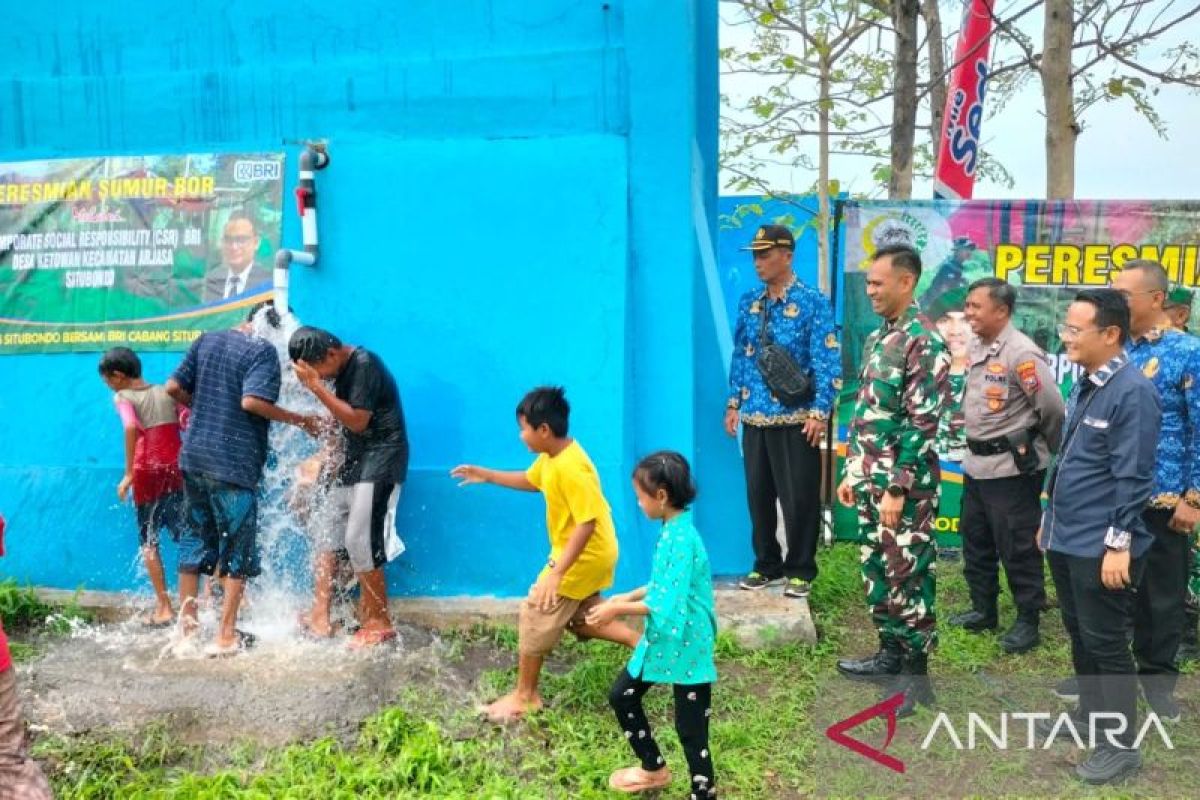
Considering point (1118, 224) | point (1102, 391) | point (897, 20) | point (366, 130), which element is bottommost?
point (1102, 391)

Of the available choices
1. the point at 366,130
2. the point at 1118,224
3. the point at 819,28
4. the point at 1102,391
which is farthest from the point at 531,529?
the point at 819,28

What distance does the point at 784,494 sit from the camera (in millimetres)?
5297

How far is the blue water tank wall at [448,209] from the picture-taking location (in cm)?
505

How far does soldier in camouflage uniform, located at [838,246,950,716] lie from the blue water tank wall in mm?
1192

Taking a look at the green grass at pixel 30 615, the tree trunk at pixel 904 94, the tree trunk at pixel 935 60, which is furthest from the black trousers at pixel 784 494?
the tree trunk at pixel 935 60

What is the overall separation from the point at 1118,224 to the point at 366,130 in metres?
4.57

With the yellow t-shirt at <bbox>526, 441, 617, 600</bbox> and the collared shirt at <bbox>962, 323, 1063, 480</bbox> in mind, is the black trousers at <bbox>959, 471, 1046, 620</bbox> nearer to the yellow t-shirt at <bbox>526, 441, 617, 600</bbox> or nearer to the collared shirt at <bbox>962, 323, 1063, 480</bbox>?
the collared shirt at <bbox>962, 323, 1063, 480</bbox>

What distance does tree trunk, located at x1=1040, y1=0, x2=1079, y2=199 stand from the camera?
7.51m

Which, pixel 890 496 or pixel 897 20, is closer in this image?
pixel 890 496

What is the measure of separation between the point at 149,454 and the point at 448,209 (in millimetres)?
2028

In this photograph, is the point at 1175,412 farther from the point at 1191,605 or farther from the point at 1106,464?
the point at 1191,605

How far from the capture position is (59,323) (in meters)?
5.60

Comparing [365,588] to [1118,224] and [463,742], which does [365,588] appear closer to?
[463,742]

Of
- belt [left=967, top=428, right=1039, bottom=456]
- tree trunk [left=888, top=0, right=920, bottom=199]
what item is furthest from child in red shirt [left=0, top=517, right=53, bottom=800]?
tree trunk [left=888, top=0, right=920, bottom=199]
